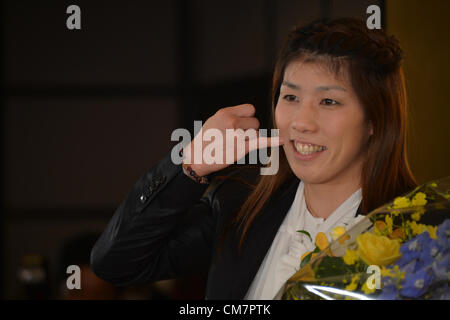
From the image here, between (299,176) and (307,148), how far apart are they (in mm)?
69

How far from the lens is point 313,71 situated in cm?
106

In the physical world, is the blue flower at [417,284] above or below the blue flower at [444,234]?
below

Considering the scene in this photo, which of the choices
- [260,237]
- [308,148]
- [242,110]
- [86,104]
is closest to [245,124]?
[242,110]

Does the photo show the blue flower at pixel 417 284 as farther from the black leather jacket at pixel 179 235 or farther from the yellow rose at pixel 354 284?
→ the black leather jacket at pixel 179 235

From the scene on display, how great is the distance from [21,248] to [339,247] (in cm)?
277

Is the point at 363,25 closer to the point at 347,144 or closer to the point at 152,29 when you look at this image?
the point at 347,144

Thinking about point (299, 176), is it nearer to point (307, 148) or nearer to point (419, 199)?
point (307, 148)

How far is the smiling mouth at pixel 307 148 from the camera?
1.05 m

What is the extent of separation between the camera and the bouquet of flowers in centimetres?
70

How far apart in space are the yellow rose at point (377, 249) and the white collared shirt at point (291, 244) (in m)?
0.34

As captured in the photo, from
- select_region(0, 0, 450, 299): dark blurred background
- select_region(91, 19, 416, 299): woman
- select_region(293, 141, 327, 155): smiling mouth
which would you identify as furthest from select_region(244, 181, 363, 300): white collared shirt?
select_region(0, 0, 450, 299): dark blurred background

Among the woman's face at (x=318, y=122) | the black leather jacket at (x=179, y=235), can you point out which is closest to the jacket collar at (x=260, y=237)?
the black leather jacket at (x=179, y=235)

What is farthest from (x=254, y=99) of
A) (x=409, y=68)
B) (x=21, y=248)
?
(x=21, y=248)

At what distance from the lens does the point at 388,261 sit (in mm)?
707
